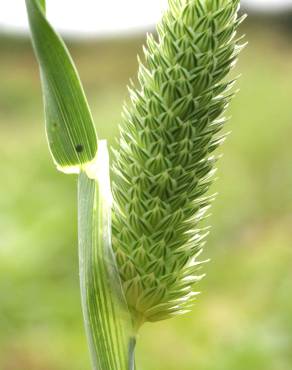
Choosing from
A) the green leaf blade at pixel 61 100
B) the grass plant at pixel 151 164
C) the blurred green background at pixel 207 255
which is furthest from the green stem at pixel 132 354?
the blurred green background at pixel 207 255

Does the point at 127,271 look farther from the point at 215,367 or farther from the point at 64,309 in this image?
the point at 64,309

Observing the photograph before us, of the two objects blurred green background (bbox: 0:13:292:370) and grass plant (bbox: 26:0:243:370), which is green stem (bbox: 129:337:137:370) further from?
blurred green background (bbox: 0:13:292:370)

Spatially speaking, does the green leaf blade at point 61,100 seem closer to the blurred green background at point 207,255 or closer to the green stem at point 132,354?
the green stem at point 132,354

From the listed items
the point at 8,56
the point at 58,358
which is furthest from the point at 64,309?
the point at 8,56

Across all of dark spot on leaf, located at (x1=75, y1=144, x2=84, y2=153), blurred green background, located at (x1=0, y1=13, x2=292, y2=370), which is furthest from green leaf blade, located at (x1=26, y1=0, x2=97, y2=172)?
blurred green background, located at (x1=0, y1=13, x2=292, y2=370)

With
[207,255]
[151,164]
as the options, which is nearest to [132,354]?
[151,164]
